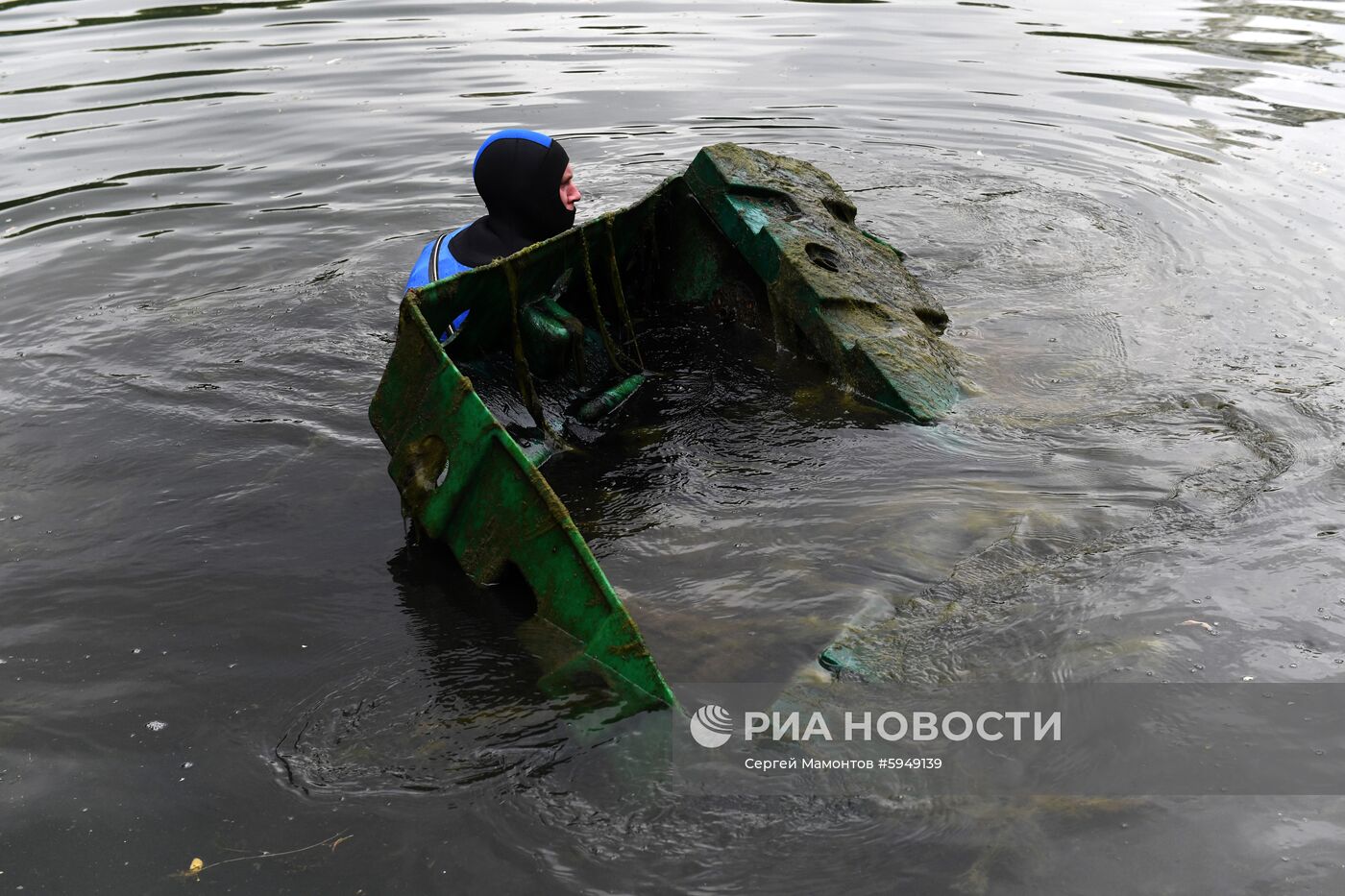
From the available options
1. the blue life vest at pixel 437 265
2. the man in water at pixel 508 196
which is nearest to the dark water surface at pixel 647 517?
the blue life vest at pixel 437 265

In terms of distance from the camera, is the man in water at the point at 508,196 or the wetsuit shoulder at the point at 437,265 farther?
the man in water at the point at 508,196

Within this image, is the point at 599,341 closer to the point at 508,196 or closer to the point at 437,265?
the point at 508,196

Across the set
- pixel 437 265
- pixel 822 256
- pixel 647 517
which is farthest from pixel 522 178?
pixel 647 517

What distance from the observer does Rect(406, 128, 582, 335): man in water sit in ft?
19.5

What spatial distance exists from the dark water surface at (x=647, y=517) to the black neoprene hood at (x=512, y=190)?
119 centimetres

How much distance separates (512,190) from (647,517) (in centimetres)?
202

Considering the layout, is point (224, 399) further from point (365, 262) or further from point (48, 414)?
point (365, 262)

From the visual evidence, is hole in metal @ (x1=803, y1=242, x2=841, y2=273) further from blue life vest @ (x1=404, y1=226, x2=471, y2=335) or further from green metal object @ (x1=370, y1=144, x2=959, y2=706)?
blue life vest @ (x1=404, y1=226, x2=471, y2=335)

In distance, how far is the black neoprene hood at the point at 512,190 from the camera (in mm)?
5980

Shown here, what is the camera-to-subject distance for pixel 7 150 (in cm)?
1104

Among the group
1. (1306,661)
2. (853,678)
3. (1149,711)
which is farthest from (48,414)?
(1306,661)

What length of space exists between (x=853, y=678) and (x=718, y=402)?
250 cm

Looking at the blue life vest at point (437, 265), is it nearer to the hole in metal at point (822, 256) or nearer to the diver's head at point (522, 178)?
the diver's head at point (522, 178)

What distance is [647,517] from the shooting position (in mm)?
5148
